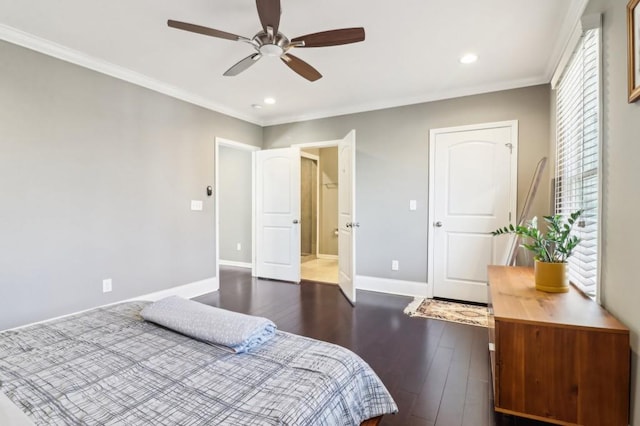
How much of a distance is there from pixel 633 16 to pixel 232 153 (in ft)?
17.6

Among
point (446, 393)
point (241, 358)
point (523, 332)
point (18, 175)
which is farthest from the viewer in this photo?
point (18, 175)

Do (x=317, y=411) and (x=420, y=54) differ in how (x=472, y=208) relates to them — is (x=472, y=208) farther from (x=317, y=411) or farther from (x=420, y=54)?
(x=317, y=411)

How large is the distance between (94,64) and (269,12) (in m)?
2.13

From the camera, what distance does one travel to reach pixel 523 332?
1.54m

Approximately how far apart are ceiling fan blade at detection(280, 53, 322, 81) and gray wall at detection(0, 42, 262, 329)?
6.28ft

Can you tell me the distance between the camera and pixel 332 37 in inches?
80.3

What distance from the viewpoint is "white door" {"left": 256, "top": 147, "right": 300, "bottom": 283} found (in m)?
4.72

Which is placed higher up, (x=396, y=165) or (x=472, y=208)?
(x=396, y=165)

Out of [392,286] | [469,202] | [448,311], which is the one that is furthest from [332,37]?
[392,286]

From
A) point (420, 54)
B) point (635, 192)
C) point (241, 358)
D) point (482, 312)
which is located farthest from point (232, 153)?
point (635, 192)

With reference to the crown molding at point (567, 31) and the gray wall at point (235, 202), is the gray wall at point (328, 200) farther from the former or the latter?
the crown molding at point (567, 31)

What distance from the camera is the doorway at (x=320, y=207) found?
6684 mm

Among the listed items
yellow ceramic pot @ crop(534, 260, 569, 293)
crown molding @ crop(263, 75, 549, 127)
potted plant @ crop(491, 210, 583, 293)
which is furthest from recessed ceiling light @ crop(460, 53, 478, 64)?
yellow ceramic pot @ crop(534, 260, 569, 293)

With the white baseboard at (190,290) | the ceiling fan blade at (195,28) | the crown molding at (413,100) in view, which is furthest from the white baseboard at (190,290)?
the ceiling fan blade at (195,28)
